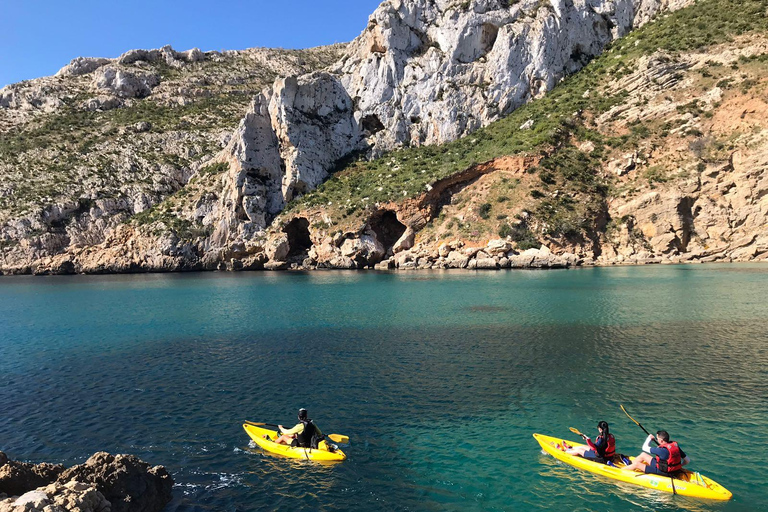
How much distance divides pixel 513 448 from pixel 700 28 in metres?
92.6

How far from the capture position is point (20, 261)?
8338 cm

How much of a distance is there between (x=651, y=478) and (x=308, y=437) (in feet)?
29.5

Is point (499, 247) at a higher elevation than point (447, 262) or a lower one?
higher

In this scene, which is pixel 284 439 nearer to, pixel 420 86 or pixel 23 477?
pixel 23 477

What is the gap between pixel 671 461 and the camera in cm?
1096

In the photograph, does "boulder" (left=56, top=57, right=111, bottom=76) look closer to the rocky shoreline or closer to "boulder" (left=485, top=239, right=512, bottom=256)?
the rocky shoreline

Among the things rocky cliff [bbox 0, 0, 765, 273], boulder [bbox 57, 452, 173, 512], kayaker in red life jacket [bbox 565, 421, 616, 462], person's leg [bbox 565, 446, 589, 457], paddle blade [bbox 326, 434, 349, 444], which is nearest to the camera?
boulder [bbox 57, 452, 173, 512]

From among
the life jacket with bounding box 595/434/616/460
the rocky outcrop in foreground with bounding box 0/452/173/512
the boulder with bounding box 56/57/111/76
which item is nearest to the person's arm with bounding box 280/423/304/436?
the rocky outcrop in foreground with bounding box 0/452/173/512

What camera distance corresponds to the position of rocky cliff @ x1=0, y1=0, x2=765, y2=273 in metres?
64.2

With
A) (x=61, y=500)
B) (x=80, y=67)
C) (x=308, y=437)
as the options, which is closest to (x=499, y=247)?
(x=308, y=437)

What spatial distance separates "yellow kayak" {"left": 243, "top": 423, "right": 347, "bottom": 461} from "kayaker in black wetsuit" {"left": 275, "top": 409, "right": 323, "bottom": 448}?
0.46ft

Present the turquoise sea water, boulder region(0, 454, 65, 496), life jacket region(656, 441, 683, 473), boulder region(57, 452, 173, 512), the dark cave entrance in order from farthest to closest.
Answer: the dark cave entrance
the turquoise sea water
life jacket region(656, 441, 683, 473)
boulder region(57, 452, 173, 512)
boulder region(0, 454, 65, 496)

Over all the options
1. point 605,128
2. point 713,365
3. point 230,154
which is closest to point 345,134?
point 230,154

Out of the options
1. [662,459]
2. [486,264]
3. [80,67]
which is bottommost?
[662,459]
